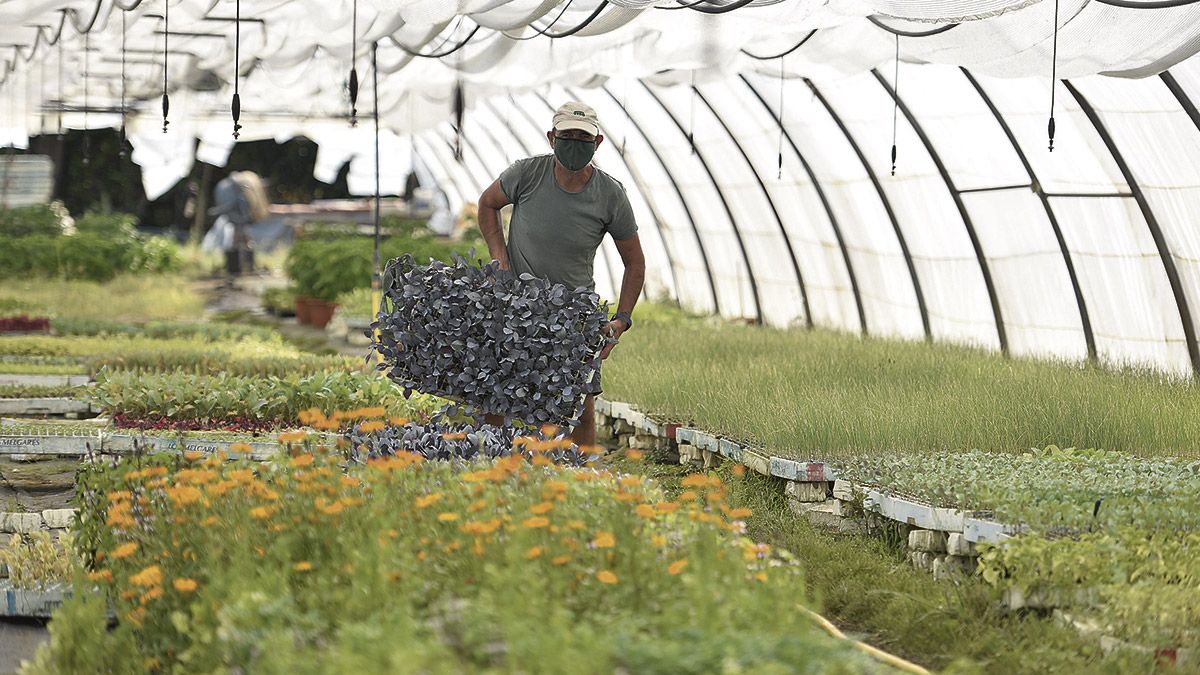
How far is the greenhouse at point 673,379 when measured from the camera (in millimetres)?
3420

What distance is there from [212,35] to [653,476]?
8.19 metres

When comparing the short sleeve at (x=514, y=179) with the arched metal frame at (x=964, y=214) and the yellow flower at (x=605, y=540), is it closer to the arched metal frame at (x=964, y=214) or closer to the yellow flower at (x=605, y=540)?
the yellow flower at (x=605, y=540)

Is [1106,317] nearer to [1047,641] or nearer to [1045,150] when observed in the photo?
[1045,150]

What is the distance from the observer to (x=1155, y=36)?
7031mm

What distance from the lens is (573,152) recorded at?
582cm

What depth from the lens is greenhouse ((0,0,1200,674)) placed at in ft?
11.2

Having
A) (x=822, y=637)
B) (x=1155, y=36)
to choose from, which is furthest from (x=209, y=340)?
(x=822, y=637)

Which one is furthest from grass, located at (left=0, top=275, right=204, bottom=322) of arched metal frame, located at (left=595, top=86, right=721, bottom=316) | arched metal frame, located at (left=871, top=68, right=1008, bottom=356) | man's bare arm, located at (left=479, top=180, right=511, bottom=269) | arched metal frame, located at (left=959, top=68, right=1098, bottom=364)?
man's bare arm, located at (left=479, top=180, right=511, bottom=269)

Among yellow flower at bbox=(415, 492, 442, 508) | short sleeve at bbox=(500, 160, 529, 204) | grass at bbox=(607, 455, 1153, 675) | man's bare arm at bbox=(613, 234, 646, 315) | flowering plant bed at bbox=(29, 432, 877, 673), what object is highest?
short sleeve at bbox=(500, 160, 529, 204)

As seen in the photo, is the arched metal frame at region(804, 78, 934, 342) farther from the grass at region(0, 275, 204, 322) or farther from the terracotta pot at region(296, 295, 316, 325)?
the terracotta pot at region(296, 295, 316, 325)

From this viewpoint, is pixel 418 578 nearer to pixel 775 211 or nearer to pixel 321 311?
pixel 775 211

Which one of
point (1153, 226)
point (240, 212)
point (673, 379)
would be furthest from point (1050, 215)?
point (240, 212)

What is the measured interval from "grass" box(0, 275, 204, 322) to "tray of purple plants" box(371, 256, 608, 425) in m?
8.91

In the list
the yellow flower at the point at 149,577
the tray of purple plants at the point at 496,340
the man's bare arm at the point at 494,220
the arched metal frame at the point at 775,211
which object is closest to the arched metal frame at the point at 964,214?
the arched metal frame at the point at 775,211
